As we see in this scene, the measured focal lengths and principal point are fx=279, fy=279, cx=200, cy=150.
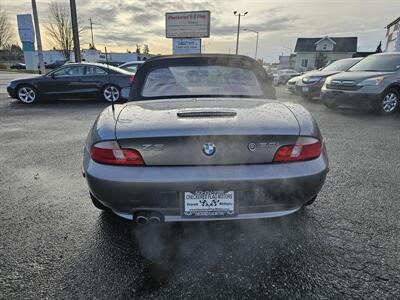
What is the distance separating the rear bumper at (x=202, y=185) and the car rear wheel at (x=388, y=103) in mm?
7007

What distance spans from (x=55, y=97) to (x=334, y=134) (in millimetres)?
8715

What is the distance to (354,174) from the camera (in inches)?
141

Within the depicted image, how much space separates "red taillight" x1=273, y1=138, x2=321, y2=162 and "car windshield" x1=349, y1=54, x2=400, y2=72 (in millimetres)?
7400

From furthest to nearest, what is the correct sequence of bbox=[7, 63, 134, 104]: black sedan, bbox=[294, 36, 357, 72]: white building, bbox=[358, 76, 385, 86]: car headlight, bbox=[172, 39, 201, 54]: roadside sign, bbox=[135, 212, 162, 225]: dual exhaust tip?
bbox=[294, 36, 357, 72]: white building < bbox=[172, 39, 201, 54]: roadside sign < bbox=[7, 63, 134, 104]: black sedan < bbox=[358, 76, 385, 86]: car headlight < bbox=[135, 212, 162, 225]: dual exhaust tip

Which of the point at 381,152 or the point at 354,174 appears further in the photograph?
the point at 381,152

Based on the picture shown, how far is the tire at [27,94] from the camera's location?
9.41m

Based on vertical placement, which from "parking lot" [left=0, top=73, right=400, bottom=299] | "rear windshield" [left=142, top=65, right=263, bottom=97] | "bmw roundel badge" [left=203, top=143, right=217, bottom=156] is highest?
"rear windshield" [left=142, top=65, right=263, bottom=97]

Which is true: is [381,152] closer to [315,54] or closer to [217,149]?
[217,149]

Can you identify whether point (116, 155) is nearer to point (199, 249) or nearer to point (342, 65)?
point (199, 249)

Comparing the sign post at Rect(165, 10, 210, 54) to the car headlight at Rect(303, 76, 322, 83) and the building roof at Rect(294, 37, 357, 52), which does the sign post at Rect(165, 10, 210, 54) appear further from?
the building roof at Rect(294, 37, 357, 52)

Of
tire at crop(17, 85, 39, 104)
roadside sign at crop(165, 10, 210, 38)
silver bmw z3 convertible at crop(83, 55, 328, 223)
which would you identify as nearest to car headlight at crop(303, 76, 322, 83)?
silver bmw z3 convertible at crop(83, 55, 328, 223)

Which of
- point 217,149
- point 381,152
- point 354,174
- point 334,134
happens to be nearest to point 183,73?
point 217,149

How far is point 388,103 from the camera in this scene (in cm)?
761

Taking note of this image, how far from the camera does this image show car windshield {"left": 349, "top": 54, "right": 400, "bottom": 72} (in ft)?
25.0
